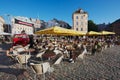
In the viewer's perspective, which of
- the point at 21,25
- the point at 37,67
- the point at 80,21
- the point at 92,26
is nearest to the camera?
the point at 37,67

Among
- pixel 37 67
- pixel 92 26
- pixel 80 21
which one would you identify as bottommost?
pixel 37 67

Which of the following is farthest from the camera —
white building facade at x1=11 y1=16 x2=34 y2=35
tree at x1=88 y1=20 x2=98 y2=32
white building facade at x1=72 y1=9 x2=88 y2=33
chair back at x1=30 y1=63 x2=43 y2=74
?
white building facade at x1=11 y1=16 x2=34 y2=35

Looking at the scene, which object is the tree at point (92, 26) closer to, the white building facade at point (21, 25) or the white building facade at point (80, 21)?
the white building facade at point (80, 21)

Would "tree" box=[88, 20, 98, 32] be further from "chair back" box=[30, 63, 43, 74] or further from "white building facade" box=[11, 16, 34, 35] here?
"chair back" box=[30, 63, 43, 74]

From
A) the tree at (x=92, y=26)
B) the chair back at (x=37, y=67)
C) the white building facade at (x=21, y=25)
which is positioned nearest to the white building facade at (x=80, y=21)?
the tree at (x=92, y=26)

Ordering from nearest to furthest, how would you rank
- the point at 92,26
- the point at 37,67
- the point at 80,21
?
the point at 37,67 < the point at 80,21 < the point at 92,26

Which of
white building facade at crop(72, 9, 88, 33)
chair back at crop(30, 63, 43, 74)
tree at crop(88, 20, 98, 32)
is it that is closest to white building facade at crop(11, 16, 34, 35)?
white building facade at crop(72, 9, 88, 33)

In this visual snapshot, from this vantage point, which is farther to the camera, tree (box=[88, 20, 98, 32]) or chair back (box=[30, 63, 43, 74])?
tree (box=[88, 20, 98, 32])

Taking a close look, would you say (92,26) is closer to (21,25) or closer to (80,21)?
(80,21)

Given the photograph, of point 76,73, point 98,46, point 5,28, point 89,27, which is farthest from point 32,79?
point 5,28

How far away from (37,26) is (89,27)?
1154 inches

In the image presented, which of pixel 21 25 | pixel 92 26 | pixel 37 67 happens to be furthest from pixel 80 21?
pixel 37 67

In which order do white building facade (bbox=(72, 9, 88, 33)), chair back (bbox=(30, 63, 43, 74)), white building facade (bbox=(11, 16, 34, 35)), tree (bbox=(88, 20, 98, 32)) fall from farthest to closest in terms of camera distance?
1. white building facade (bbox=(11, 16, 34, 35))
2. tree (bbox=(88, 20, 98, 32))
3. white building facade (bbox=(72, 9, 88, 33))
4. chair back (bbox=(30, 63, 43, 74))

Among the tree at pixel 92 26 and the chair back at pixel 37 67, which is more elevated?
the tree at pixel 92 26
